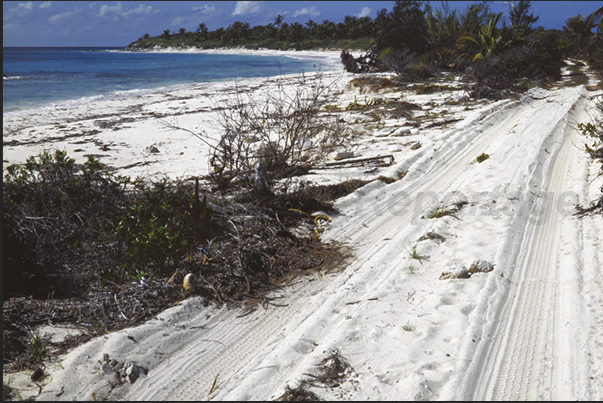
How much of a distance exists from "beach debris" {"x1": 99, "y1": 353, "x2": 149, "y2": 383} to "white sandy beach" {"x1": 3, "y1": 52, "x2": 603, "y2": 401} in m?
0.04

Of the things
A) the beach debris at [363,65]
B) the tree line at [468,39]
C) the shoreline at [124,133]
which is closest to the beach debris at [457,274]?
the shoreline at [124,133]

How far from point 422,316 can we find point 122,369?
7.36 ft

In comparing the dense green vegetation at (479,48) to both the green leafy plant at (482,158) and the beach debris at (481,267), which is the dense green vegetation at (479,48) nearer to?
the green leafy plant at (482,158)

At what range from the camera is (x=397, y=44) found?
23.0m

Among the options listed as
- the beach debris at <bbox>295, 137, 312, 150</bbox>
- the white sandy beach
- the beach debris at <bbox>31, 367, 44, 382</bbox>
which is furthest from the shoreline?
the beach debris at <bbox>31, 367, 44, 382</bbox>

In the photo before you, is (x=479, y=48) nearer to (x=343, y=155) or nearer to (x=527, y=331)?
Result: (x=343, y=155)

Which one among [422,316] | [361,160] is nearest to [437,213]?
[422,316]

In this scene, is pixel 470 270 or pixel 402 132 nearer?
pixel 470 270

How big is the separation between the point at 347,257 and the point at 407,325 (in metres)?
1.24

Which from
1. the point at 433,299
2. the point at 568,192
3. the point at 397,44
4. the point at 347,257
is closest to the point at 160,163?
the point at 347,257

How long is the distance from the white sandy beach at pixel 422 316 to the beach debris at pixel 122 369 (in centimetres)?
4

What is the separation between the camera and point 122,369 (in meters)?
2.46

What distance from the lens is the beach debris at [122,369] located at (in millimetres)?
2408

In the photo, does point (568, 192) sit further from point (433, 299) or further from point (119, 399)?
point (119, 399)
